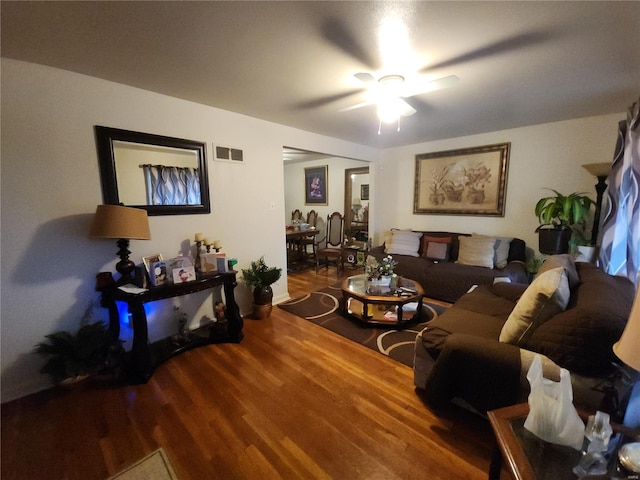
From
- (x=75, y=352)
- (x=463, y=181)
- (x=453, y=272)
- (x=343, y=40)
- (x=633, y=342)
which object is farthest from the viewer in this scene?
(x=463, y=181)

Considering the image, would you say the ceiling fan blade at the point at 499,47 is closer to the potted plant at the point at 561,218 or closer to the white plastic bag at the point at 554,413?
the white plastic bag at the point at 554,413

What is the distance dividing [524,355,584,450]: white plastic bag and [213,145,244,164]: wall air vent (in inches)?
113

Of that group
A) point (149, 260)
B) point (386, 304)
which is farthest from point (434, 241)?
point (149, 260)

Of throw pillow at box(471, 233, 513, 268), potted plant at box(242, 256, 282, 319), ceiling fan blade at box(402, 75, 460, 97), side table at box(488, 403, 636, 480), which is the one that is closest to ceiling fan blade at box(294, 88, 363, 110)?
ceiling fan blade at box(402, 75, 460, 97)

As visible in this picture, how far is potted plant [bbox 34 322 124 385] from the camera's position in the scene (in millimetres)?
1796

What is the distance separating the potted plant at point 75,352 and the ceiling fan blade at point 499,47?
3.09 metres

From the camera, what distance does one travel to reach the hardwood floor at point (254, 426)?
1.35 meters

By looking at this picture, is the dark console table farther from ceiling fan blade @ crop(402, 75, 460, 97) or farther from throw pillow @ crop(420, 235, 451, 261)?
throw pillow @ crop(420, 235, 451, 261)

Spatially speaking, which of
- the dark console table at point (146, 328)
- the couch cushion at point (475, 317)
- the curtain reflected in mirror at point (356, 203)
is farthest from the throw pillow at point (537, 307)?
the curtain reflected in mirror at point (356, 203)

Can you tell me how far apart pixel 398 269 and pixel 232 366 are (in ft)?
8.75

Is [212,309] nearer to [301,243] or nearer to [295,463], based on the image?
[295,463]

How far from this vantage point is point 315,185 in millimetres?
6430

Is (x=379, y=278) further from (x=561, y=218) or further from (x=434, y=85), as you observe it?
(x=561, y=218)

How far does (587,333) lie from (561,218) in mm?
2488
